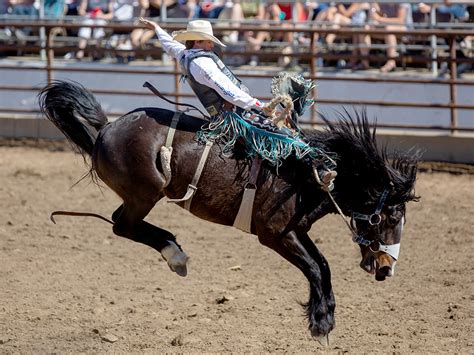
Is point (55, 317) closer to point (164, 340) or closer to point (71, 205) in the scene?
point (164, 340)

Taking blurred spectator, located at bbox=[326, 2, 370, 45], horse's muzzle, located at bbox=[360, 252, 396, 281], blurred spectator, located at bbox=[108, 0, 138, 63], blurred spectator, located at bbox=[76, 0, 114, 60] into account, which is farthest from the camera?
blurred spectator, located at bbox=[76, 0, 114, 60]

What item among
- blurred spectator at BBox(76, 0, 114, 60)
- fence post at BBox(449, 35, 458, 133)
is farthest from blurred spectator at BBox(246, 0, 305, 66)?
blurred spectator at BBox(76, 0, 114, 60)

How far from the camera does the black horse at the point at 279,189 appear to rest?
16.8 feet

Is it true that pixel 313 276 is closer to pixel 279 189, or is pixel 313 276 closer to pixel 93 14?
pixel 279 189

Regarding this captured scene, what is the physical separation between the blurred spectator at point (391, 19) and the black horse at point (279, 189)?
5.94 metres

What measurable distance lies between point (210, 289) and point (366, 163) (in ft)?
6.31

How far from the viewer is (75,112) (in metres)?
5.41

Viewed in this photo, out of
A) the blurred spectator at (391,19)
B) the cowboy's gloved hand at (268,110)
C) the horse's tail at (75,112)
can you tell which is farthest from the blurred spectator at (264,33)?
the cowboy's gloved hand at (268,110)

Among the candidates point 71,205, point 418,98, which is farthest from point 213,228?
point 418,98

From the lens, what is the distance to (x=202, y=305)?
6195 millimetres

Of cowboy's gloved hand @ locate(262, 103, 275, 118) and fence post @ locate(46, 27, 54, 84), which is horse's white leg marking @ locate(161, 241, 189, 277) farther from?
fence post @ locate(46, 27, 54, 84)

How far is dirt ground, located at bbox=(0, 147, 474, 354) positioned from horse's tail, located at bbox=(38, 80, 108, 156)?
1.25 meters

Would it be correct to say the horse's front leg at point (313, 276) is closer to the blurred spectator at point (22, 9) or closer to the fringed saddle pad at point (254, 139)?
the fringed saddle pad at point (254, 139)

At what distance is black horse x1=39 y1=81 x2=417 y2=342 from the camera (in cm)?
511
